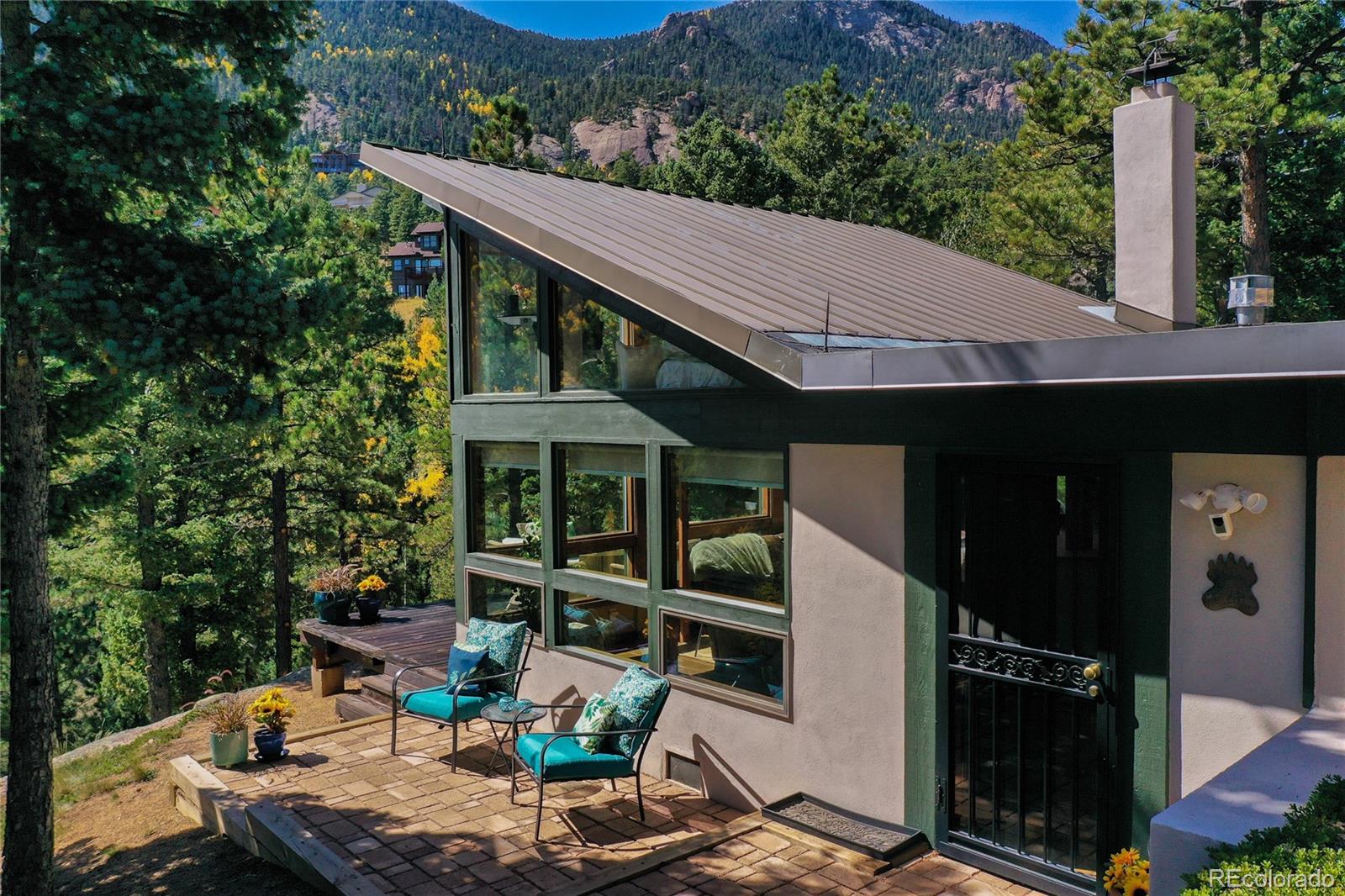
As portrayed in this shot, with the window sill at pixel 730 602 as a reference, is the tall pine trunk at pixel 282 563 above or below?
below

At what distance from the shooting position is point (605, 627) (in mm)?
7172

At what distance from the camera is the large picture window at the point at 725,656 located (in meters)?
5.93

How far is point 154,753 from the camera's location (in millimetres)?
9477

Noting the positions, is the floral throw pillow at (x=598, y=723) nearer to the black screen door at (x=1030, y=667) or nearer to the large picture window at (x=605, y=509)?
the large picture window at (x=605, y=509)

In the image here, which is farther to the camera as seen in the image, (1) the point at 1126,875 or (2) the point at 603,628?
(2) the point at 603,628

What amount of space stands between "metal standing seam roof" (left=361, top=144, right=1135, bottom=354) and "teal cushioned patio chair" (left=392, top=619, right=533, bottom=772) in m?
3.06

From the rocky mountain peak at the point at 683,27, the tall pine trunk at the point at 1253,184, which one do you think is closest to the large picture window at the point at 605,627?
the tall pine trunk at the point at 1253,184

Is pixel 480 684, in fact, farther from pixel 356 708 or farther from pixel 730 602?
pixel 356 708

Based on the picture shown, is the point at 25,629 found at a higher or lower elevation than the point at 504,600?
higher

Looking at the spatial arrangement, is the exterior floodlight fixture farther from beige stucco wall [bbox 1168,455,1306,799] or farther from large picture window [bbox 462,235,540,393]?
large picture window [bbox 462,235,540,393]

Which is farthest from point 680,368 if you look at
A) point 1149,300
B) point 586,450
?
point 1149,300

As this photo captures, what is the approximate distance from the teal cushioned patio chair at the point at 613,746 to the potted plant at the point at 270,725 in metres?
2.21

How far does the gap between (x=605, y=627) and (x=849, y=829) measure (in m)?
2.53

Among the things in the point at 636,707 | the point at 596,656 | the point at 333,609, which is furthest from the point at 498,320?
the point at 333,609
